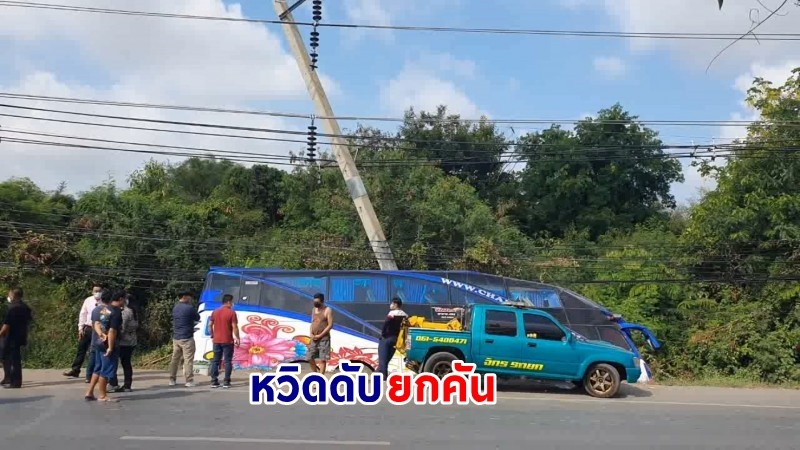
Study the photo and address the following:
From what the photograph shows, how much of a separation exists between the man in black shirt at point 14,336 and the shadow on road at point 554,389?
8.76m

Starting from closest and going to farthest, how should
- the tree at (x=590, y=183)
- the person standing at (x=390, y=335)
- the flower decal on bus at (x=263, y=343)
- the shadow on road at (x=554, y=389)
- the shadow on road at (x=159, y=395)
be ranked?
the shadow on road at (x=159, y=395), the person standing at (x=390, y=335), the shadow on road at (x=554, y=389), the flower decal on bus at (x=263, y=343), the tree at (x=590, y=183)

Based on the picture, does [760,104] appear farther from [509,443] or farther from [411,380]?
[509,443]

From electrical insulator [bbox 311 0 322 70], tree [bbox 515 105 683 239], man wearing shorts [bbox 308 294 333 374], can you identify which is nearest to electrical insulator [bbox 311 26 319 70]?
electrical insulator [bbox 311 0 322 70]

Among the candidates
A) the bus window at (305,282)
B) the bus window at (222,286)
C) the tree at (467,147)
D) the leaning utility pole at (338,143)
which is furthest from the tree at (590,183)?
the bus window at (222,286)

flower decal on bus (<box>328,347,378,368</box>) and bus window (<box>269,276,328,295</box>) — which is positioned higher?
bus window (<box>269,276,328,295</box>)

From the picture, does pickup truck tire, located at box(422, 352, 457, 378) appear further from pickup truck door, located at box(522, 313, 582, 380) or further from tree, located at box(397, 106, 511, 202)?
tree, located at box(397, 106, 511, 202)

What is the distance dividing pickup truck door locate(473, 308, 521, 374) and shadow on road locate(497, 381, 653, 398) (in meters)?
0.72

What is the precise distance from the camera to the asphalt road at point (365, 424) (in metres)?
8.56

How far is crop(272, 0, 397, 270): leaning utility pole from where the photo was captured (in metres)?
18.5

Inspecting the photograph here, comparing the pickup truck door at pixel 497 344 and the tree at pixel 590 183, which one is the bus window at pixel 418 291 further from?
the tree at pixel 590 183

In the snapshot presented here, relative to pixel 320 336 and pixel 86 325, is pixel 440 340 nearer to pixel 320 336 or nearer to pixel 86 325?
pixel 320 336

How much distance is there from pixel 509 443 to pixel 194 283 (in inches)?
609

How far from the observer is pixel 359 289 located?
53.1 ft

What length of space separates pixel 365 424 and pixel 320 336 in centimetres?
379
